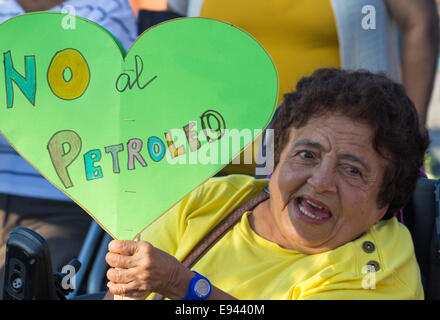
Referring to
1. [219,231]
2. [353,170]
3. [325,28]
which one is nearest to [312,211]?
[353,170]

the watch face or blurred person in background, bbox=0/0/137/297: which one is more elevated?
blurred person in background, bbox=0/0/137/297

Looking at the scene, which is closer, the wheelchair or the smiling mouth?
the smiling mouth

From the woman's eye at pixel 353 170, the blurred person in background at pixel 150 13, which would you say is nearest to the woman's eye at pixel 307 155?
the woman's eye at pixel 353 170

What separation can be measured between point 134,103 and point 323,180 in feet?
1.85

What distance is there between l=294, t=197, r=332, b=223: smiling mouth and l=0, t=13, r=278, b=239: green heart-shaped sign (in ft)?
1.20

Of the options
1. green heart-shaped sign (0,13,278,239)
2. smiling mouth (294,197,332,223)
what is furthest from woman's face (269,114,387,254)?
green heart-shaped sign (0,13,278,239)

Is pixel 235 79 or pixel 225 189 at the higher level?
pixel 235 79

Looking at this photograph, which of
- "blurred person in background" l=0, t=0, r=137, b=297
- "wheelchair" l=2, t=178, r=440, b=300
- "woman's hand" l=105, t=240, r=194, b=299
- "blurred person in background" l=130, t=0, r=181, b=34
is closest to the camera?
"woman's hand" l=105, t=240, r=194, b=299

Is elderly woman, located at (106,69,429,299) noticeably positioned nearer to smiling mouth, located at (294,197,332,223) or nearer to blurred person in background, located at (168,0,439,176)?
smiling mouth, located at (294,197,332,223)

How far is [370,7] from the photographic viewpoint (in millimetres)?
2143

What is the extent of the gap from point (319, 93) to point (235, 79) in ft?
1.48

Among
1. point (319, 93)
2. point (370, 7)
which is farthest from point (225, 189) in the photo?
point (370, 7)

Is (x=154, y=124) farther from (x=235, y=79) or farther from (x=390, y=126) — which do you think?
(x=390, y=126)

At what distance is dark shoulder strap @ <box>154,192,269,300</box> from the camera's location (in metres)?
1.72
